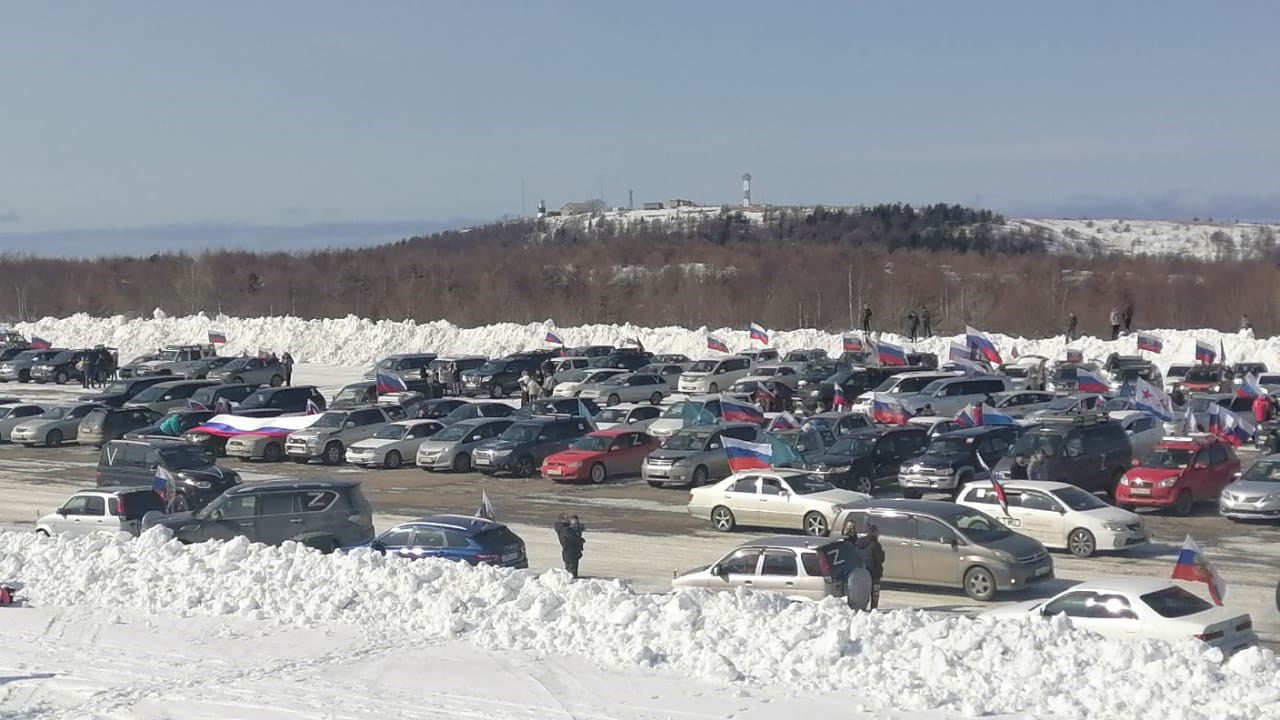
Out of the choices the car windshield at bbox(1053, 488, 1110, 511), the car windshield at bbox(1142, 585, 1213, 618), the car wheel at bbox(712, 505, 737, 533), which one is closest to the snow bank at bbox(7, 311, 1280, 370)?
the car windshield at bbox(1053, 488, 1110, 511)

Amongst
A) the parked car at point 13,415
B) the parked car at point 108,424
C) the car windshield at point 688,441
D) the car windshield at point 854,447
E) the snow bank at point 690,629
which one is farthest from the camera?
the parked car at point 13,415

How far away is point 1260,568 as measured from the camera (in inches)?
850

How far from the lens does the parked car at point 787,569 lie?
18141 mm

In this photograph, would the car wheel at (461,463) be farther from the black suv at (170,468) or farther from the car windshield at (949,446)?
the car windshield at (949,446)

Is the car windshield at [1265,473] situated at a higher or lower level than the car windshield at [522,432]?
higher

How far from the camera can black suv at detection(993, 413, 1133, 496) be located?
90.1 ft

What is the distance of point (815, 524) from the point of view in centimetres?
2442

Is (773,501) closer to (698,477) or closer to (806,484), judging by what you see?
(806,484)

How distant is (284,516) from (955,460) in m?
12.9

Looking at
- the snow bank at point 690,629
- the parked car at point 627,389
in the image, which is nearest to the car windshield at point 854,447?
the snow bank at point 690,629

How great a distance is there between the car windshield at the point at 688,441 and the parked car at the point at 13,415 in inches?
875

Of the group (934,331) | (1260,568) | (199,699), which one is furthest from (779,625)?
(934,331)

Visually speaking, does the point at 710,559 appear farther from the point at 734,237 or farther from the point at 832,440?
the point at 734,237

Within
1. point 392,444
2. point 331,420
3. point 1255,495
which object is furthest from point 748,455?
point 331,420
